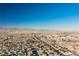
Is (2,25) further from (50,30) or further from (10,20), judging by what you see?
(50,30)

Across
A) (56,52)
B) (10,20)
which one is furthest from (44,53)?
(10,20)

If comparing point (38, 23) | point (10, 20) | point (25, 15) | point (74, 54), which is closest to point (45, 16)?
point (38, 23)

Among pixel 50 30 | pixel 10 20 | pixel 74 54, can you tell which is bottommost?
pixel 74 54

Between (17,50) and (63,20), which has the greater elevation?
(63,20)

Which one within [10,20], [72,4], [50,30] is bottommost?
[50,30]

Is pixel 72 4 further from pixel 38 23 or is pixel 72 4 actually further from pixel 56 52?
pixel 56 52

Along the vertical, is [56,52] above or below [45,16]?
below
